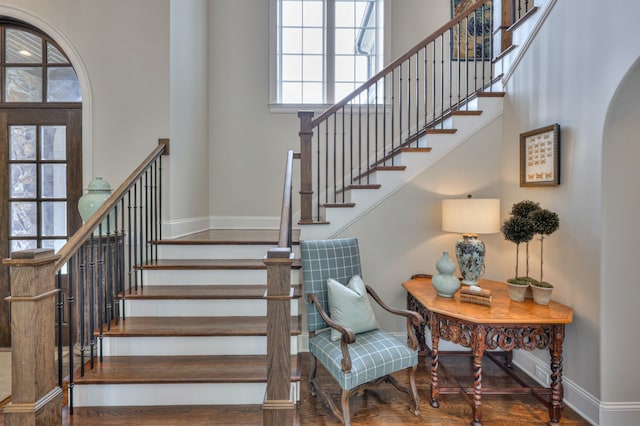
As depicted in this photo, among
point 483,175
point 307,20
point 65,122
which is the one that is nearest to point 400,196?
point 483,175

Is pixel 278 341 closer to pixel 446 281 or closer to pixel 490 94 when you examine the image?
pixel 446 281

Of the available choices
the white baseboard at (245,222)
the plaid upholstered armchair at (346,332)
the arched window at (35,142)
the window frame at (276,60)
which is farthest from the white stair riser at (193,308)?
the window frame at (276,60)

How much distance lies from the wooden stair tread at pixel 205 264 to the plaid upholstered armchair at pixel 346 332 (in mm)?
391

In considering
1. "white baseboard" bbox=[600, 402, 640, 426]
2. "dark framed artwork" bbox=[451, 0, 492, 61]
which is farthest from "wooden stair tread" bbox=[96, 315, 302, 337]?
"dark framed artwork" bbox=[451, 0, 492, 61]

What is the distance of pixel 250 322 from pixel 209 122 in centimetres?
293

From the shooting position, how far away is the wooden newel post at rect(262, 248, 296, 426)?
1.67 m

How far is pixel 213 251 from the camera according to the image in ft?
10.5

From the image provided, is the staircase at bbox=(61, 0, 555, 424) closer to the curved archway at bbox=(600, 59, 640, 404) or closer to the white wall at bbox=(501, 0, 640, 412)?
the white wall at bbox=(501, 0, 640, 412)

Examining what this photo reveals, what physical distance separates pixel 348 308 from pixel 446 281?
82 cm

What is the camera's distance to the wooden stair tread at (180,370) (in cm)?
210

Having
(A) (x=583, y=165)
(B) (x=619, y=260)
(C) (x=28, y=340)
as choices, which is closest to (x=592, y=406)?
(B) (x=619, y=260)

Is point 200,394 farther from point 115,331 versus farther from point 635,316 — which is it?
point 635,316

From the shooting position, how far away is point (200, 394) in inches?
83.8

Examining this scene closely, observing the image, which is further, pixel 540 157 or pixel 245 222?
pixel 245 222
